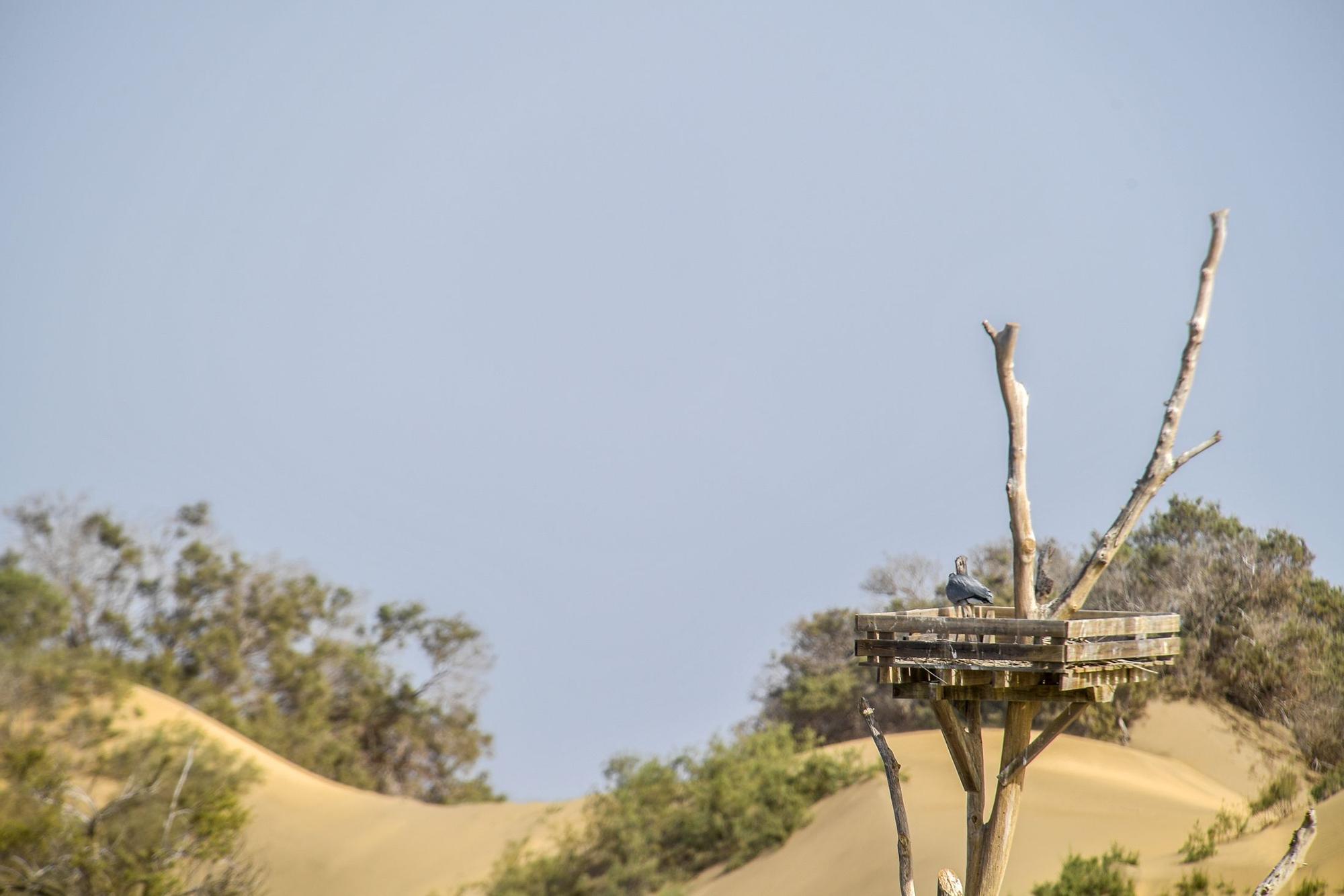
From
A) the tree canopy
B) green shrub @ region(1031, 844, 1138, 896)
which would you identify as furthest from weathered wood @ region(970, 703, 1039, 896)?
the tree canopy

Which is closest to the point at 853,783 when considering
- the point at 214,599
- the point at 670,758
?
the point at 670,758

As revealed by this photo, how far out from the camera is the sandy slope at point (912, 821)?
1273 cm

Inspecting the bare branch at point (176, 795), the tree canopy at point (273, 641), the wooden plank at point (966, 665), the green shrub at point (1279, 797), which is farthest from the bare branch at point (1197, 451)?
the tree canopy at point (273, 641)

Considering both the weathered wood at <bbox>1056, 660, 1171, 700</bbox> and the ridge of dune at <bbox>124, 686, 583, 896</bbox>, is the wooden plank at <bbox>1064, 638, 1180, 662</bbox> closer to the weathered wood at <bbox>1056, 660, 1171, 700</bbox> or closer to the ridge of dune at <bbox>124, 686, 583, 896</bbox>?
the weathered wood at <bbox>1056, 660, 1171, 700</bbox>

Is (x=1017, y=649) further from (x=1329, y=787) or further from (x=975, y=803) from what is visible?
(x=1329, y=787)

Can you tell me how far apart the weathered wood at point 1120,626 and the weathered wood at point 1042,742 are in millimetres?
675

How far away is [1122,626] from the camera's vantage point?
6.36m

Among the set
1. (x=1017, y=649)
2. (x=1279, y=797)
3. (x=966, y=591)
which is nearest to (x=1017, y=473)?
(x=966, y=591)

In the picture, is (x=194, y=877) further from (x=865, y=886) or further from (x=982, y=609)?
(x=982, y=609)

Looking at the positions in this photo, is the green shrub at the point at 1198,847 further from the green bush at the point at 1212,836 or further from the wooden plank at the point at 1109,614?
the wooden plank at the point at 1109,614

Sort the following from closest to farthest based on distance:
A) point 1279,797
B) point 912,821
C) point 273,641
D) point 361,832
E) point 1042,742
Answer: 1. point 1042,742
2. point 1279,797
3. point 912,821
4. point 361,832
5. point 273,641

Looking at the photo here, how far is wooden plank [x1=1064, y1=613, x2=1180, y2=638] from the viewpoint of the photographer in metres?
6.16

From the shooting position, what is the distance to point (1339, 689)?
51.1 ft

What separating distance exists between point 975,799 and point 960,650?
146 cm
